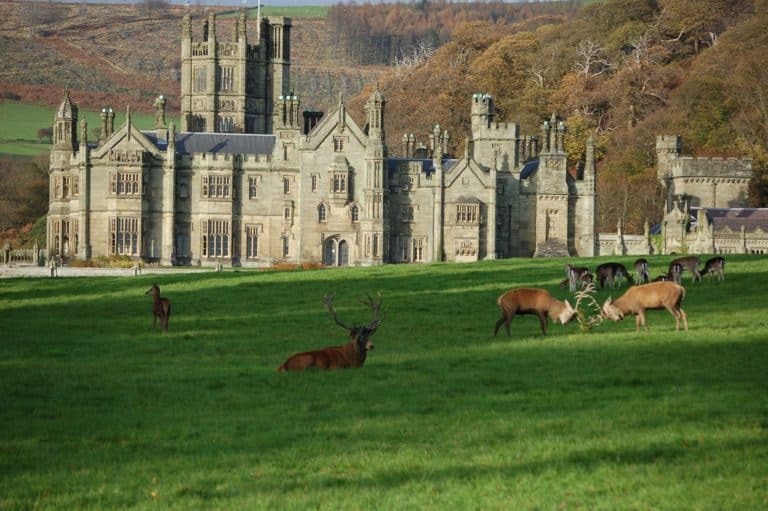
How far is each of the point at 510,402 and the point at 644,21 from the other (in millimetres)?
144371

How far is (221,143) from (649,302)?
62.6 metres

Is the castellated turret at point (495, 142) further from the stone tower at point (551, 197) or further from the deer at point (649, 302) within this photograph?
the deer at point (649, 302)

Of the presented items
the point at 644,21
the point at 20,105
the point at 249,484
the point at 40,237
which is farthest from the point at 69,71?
the point at 249,484

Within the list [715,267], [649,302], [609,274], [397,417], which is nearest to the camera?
[397,417]

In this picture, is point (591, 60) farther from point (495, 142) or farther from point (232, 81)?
point (495, 142)

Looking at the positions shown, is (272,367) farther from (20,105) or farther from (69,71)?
(69,71)

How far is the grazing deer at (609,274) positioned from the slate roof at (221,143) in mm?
48601

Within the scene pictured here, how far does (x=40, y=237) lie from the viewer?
110438 millimetres

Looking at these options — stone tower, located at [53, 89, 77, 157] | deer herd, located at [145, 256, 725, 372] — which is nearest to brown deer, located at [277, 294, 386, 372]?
deer herd, located at [145, 256, 725, 372]

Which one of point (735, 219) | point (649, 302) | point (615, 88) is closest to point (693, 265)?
point (649, 302)

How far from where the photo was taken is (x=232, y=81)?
104m

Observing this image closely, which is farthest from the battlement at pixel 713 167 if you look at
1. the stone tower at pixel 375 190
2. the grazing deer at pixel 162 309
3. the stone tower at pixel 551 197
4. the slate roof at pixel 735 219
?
the grazing deer at pixel 162 309

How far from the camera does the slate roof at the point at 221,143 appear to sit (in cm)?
9356

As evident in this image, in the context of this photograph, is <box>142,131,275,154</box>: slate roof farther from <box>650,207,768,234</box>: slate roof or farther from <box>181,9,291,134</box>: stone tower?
<box>650,207,768,234</box>: slate roof
